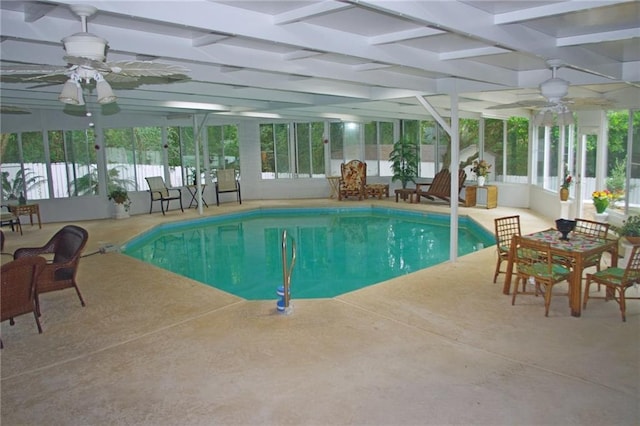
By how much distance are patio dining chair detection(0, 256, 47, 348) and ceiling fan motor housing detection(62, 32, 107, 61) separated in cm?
200

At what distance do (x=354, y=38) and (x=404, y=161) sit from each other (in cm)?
962

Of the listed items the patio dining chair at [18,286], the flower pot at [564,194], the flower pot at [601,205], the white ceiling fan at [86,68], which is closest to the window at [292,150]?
the flower pot at [564,194]

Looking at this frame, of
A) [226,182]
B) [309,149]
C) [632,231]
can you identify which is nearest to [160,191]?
[226,182]

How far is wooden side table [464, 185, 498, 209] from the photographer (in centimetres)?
1107

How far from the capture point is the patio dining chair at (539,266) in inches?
167

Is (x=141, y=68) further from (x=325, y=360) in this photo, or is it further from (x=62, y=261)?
(x=62, y=261)

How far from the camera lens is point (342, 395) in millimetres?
3018

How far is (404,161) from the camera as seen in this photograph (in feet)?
43.5

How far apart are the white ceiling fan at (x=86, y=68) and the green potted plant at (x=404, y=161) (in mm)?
10262

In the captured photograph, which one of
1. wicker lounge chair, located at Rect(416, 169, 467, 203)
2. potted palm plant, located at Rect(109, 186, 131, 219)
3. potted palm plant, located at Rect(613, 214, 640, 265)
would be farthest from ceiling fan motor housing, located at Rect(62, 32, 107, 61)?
wicker lounge chair, located at Rect(416, 169, 467, 203)

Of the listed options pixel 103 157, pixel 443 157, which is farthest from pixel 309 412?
pixel 443 157

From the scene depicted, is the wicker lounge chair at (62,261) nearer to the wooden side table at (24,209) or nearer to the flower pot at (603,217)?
the wooden side table at (24,209)

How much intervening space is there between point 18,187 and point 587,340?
11107 mm

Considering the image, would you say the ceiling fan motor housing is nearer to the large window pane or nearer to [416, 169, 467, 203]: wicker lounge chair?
the large window pane
